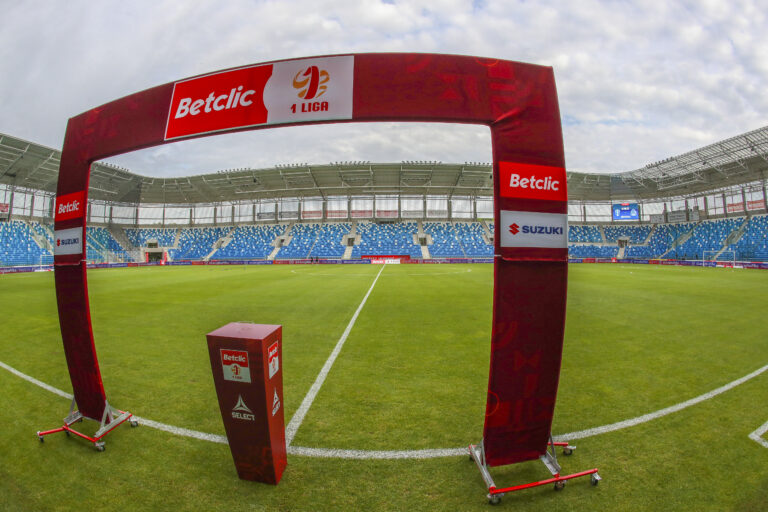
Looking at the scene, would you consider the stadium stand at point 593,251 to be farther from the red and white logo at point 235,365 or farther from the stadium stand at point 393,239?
the red and white logo at point 235,365

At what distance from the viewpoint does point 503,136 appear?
282cm

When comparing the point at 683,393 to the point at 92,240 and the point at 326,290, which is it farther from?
the point at 92,240

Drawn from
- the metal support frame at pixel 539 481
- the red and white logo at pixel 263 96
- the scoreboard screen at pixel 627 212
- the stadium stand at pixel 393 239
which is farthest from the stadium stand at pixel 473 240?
the red and white logo at pixel 263 96

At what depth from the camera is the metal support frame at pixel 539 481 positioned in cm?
268

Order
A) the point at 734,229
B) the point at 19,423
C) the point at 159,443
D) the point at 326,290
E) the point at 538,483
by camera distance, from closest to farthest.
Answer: the point at 538,483 → the point at 159,443 → the point at 19,423 → the point at 326,290 → the point at 734,229

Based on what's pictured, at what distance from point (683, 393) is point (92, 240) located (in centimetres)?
6324

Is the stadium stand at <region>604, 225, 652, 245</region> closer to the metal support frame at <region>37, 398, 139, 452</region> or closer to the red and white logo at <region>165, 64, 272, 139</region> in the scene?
the red and white logo at <region>165, 64, 272, 139</region>

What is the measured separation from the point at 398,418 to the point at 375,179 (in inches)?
1775

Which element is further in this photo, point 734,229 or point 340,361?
point 734,229

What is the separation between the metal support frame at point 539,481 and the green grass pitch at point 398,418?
9 centimetres

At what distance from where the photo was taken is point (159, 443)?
3.49 m

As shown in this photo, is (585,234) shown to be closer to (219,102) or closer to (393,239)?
(393,239)

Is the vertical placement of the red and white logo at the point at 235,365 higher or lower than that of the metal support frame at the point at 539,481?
higher

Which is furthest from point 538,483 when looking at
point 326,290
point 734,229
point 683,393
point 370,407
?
point 734,229
